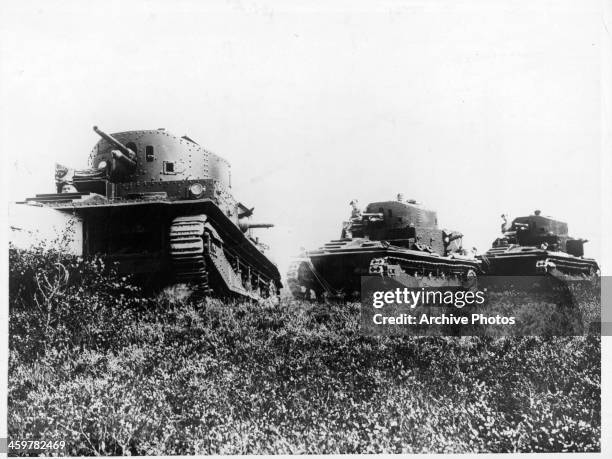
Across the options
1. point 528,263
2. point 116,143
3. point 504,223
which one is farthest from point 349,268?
point 116,143

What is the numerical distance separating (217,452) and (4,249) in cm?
267

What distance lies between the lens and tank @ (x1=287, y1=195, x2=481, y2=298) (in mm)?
7395

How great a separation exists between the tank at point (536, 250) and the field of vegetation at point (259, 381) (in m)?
0.72

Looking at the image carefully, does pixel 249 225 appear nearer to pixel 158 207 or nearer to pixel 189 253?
pixel 189 253

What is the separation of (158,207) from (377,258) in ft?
7.69

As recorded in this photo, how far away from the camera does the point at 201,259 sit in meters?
7.43

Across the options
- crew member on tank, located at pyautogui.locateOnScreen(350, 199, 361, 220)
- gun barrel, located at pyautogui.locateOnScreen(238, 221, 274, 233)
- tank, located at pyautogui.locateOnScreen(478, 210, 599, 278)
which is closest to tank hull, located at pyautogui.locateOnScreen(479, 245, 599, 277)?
tank, located at pyautogui.locateOnScreen(478, 210, 599, 278)

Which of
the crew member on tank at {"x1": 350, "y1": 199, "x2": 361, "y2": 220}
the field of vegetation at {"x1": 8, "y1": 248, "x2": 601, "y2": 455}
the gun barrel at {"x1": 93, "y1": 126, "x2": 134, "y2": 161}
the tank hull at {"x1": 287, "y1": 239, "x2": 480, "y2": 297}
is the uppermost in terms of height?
the gun barrel at {"x1": 93, "y1": 126, "x2": 134, "y2": 161}

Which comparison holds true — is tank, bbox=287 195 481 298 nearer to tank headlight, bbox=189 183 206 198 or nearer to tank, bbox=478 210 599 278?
tank, bbox=478 210 599 278

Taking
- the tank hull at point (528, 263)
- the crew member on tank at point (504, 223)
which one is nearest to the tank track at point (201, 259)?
the tank hull at point (528, 263)

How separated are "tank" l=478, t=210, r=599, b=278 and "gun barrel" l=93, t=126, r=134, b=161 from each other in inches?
149

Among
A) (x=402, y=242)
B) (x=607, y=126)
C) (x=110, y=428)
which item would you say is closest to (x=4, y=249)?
(x=110, y=428)

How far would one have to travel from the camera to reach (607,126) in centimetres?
709

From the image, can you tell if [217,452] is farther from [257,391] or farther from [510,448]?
[510,448]
